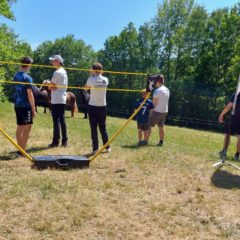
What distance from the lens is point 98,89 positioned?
324 inches

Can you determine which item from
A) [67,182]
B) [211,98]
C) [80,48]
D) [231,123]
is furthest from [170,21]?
[67,182]

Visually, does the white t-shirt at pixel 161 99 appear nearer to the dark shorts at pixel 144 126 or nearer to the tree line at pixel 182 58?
the dark shorts at pixel 144 126

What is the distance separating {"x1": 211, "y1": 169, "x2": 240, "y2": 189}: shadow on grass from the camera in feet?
21.5

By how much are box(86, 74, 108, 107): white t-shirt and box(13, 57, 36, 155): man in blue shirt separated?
1280mm

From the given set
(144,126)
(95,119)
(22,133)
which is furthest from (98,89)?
(144,126)

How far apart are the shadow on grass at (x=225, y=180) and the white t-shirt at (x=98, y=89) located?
2.69 metres

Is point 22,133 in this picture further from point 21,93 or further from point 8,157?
point 21,93

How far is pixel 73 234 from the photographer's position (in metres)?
4.46

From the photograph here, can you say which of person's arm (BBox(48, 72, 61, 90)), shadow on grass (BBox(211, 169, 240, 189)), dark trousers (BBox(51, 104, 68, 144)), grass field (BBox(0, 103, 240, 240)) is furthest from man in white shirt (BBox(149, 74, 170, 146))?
shadow on grass (BBox(211, 169, 240, 189))

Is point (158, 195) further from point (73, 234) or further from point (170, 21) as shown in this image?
point (170, 21)

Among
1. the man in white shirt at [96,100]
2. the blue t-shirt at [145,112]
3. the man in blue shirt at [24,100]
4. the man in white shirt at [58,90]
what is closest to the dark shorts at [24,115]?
the man in blue shirt at [24,100]

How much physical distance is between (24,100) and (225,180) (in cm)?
385

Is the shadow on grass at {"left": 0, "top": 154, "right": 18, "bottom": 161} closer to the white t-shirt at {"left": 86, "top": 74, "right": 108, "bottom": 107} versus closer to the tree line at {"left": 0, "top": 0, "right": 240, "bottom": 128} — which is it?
the white t-shirt at {"left": 86, "top": 74, "right": 108, "bottom": 107}

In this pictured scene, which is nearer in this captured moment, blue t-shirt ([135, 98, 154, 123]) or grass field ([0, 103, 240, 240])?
grass field ([0, 103, 240, 240])
